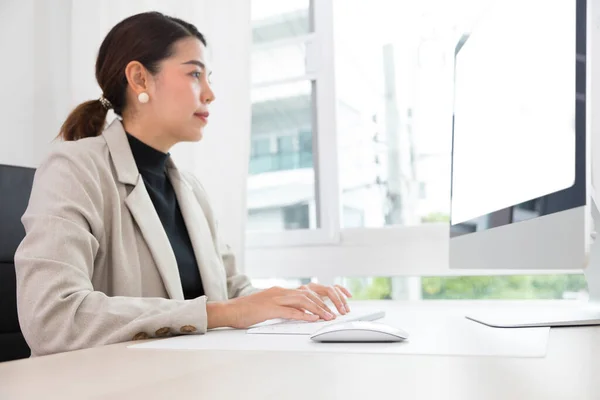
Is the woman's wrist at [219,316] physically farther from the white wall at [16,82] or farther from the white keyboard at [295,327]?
the white wall at [16,82]

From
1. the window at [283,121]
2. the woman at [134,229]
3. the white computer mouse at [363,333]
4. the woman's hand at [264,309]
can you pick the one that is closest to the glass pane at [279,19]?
the window at [283,121]

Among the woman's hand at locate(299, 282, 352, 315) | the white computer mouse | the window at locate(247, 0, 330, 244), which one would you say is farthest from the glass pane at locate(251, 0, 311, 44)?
the white computer mouse

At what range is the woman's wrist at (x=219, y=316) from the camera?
1.14 meters

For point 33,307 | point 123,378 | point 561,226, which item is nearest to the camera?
point 123,378

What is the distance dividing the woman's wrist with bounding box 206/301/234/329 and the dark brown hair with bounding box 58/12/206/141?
76 cm

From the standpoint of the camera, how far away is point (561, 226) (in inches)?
34.5

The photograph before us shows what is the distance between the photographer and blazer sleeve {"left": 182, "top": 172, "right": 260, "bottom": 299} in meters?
1.81

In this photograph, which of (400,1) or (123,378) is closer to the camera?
(123,378)

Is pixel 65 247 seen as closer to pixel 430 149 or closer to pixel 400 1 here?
pixel 430 149

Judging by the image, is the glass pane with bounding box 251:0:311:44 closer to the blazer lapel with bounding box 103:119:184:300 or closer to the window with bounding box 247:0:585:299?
the window with bounding box 247:0:585:299

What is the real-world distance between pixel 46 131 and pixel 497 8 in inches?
65.2

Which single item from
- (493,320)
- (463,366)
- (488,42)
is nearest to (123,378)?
(463,366)

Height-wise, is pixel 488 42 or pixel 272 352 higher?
pixel 488 42

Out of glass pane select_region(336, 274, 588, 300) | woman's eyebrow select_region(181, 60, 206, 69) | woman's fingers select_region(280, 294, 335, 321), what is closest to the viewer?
woman's fingers select_region(280, 294, 335, 321)
